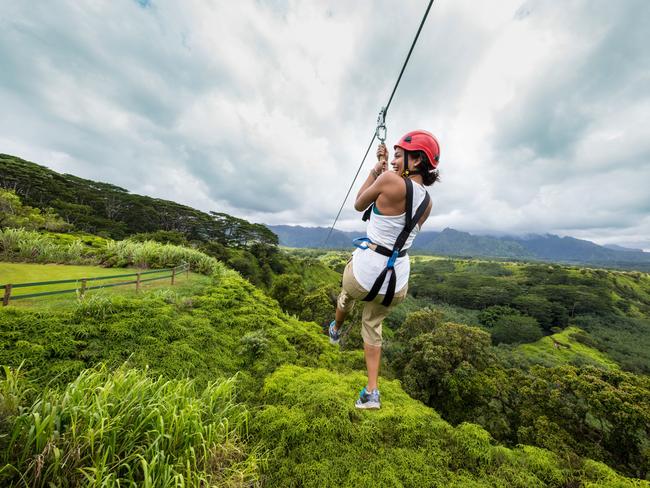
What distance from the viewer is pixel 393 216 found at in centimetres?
251

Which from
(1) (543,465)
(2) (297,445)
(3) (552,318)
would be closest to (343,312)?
(2) (297,445)

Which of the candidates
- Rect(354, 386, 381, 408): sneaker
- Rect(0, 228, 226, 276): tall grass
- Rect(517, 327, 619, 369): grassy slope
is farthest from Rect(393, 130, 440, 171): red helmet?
Rect(517, 327, 619, 369): grassy slope

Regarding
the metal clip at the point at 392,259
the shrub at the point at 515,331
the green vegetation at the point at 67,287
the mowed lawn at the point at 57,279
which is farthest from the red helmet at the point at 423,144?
the shrub at the point at 515,331

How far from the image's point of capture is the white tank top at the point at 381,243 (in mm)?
2508

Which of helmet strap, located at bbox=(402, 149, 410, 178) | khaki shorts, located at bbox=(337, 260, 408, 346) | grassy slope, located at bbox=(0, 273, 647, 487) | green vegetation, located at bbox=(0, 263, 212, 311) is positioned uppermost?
helmet strap, located at bbox=(402, 149, 410, 178)

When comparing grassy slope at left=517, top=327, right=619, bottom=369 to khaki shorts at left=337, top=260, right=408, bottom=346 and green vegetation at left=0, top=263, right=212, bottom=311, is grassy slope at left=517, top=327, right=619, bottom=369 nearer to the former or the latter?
khaki shorts at left=337, top=260, right=408, bottom=346

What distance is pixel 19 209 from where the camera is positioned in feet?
56.3

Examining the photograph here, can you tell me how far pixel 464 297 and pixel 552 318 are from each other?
23.6 meters

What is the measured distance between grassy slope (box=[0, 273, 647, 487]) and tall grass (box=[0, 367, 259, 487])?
713mm

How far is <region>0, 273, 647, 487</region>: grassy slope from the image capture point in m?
3.20

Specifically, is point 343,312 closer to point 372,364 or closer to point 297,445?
point 372,364

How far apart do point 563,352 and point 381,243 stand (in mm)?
66212

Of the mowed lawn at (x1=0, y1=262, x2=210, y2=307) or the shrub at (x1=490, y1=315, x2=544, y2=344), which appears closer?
the mowed lawn at (x1=0, y1=262, x2=210, y2=307)

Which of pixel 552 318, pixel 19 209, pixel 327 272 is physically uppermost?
pixel 19 209
